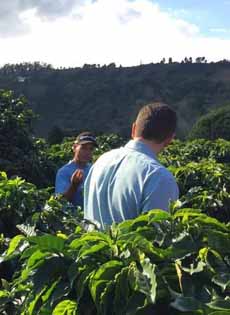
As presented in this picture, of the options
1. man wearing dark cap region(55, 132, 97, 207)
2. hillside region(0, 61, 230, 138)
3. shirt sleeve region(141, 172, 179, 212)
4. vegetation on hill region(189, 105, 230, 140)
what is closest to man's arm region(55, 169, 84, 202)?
man wearing dark cap region(55, 132, 97, 207)

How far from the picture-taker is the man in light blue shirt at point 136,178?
10.8 feet

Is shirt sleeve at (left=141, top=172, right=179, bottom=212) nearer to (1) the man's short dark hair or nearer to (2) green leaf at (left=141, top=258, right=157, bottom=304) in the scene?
(1) the man's short dark hair

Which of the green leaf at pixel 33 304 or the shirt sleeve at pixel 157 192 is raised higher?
the shirt sleeve at pixel 157 192

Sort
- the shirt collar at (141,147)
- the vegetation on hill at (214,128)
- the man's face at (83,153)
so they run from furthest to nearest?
the vegetation on hill at (214,128), the man's face at (83,153), the shirt collar at (141,147)

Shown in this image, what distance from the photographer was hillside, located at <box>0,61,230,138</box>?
4200 cm

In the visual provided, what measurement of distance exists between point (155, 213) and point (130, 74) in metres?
45.1

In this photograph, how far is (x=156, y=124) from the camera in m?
3.55

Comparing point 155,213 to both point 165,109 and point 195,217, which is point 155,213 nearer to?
point 195,217

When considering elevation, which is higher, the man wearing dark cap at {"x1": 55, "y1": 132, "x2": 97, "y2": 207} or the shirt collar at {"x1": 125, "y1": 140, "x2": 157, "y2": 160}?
the shirt collar at {"x1": 125, "y1": 140, "x2": 157, "y2": 160}

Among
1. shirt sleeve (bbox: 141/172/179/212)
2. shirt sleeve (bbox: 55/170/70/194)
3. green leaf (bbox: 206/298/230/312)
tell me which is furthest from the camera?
shirt sleeve (bbox: 55/170/70/194)

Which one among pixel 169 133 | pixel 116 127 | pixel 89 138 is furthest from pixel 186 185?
pixel 116 127

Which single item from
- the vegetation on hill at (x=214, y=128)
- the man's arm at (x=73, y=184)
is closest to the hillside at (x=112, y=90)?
the vegetation on hill at (x=214, y=128)

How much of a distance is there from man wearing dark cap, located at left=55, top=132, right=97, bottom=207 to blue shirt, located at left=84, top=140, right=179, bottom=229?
7.01 ft

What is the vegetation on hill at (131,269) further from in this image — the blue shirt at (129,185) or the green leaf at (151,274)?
the blue shirt at (129,185)
